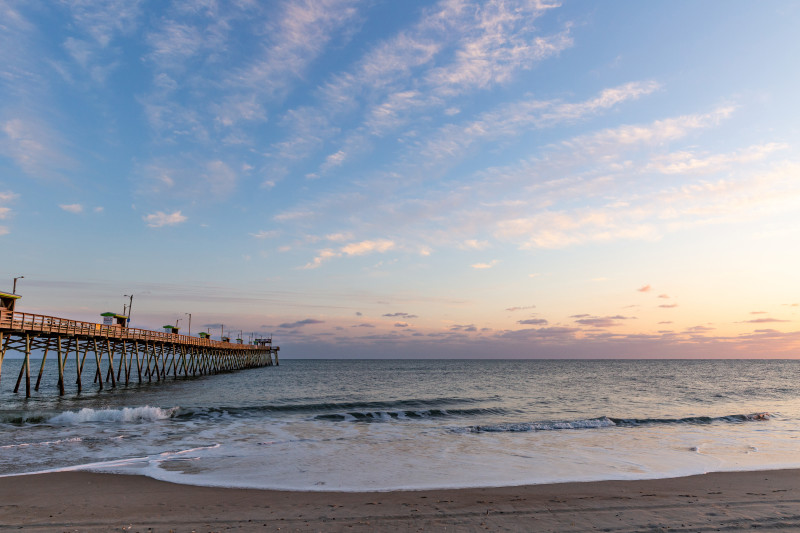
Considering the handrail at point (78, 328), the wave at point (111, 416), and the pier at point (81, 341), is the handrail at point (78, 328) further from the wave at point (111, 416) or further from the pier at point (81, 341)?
the wave at point (111, 416)

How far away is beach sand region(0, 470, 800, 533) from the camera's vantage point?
25.3 feet

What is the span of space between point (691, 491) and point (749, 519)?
7.07 ft

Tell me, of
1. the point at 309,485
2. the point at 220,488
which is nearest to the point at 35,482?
the point at 220,488

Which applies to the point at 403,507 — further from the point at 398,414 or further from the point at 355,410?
the point at 355,410

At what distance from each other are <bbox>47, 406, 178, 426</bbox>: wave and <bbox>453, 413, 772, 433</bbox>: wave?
15.7 m

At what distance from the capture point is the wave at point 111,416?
68.7 feet

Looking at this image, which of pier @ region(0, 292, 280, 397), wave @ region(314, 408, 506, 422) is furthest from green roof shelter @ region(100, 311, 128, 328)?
wave @ region(314, 408, 506, 422)

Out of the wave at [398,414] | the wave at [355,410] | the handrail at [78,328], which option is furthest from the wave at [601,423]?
the handrail at [78,328]

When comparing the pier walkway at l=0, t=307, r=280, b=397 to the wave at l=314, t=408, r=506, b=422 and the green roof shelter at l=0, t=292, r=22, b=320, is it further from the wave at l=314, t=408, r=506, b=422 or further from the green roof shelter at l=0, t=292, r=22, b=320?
the wave at l=314, t=408, r=506, b=422

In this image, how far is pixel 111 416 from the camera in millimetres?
21938

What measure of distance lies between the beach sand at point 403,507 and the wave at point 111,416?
462 inches

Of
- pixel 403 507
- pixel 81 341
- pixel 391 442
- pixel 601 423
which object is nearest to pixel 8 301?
pixel 81 341

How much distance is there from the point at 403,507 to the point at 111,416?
781 inches

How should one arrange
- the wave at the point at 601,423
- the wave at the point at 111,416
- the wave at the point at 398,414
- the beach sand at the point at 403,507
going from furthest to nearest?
the wave at the point at 398,414
the wave at the point at 111,416
the wave at the point at 601,423
the beach sand at the point at 403,507
